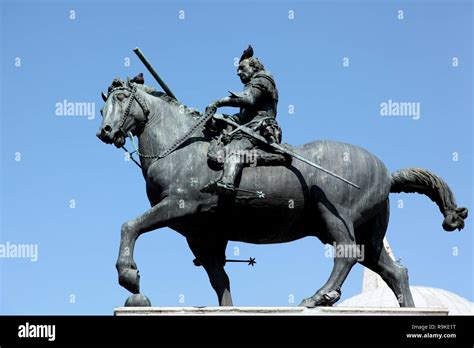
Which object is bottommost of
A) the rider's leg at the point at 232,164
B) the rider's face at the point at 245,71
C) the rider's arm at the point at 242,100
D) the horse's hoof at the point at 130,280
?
the horse's hoof at the point at 130,280

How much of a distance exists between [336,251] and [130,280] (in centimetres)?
365

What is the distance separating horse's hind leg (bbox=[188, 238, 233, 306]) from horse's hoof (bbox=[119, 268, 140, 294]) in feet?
6.36

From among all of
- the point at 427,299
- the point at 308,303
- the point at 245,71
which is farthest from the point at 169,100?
the point at 427,299

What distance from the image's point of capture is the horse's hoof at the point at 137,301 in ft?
61.5

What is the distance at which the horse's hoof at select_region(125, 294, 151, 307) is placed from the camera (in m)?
18.8

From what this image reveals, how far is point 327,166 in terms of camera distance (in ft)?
66.2

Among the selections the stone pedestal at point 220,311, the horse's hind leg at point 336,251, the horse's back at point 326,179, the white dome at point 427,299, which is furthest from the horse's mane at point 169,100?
the white dome at point 427,299

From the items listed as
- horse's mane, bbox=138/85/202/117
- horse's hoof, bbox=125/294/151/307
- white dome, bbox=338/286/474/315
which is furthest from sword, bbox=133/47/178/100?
white dome, bbox=338/286/474/315

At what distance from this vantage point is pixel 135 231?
19250 millimetres

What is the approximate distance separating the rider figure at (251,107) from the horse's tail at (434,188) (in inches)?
95.5

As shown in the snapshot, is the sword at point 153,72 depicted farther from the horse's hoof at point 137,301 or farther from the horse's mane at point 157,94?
the horse's hoof at point 137,301

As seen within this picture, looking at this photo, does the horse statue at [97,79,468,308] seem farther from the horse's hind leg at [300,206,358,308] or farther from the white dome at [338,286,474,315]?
the white dome at [338,286,474,315]

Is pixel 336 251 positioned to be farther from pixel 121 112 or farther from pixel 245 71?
pixel 121 112
